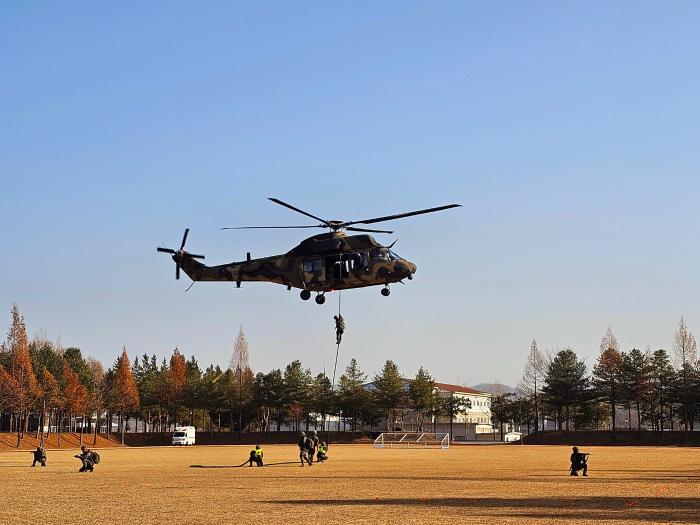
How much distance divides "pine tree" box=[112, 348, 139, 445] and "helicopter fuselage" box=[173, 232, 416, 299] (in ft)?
303

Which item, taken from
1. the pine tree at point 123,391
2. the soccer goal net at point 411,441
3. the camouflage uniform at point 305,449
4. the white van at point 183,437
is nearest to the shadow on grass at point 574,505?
the camouflage uniform at point 305,449

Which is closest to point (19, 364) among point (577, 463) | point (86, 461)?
point (86, 461)

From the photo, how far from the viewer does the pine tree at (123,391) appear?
131 m

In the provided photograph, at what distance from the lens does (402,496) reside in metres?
30.4

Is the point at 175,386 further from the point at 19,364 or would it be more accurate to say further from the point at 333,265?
the point at 333,265

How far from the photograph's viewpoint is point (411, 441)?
103750mm

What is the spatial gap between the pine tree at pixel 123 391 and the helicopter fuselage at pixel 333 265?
92225mm

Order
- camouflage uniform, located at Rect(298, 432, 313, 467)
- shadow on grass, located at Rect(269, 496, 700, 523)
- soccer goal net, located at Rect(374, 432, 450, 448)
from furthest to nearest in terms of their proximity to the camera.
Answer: soccer goal net, located at Rect(374, 432, 450, 448), camouflage uniform, located at Rect(298, 432, 313, 467), shadow on grass, located at Rect(269, 496, 700, 523)

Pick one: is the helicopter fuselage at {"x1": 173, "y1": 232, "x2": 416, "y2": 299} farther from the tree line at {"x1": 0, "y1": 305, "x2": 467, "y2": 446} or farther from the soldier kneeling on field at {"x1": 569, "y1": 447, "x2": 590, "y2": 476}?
the tree line at {"x1": 0, "y1": 305, "x2": 467, "y2": 446}

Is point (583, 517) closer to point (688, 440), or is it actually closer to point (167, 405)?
point (688, 440)

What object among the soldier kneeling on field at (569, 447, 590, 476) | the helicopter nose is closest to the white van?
the helicopter nose

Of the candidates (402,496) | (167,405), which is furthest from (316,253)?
(167,405)

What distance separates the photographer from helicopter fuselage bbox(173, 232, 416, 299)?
41.9 m

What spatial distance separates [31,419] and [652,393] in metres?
101
